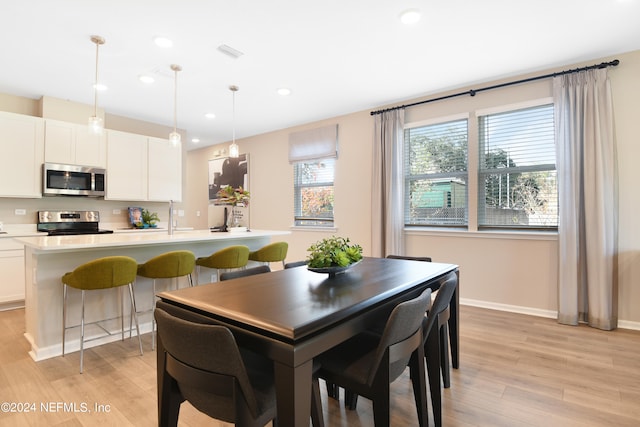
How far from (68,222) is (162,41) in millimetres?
3163

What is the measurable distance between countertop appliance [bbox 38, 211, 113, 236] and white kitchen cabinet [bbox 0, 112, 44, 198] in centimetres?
39

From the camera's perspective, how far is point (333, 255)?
1.87 meters

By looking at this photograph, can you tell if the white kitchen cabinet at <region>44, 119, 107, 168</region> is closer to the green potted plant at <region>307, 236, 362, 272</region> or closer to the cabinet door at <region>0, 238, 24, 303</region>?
the cabinet door at <region>0, 238, 24, 303</region>

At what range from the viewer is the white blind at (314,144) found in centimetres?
529

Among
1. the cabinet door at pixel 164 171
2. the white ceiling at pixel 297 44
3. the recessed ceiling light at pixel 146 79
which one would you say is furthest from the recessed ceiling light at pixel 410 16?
the cabinet door at pixel 164 171

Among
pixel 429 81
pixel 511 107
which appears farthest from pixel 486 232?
pixel 429 81

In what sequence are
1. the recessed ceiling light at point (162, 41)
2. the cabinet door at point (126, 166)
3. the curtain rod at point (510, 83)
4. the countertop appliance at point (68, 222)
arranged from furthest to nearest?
the cabinet door at point (126, 166)
the countertop appliance at point (68, 222)
the curtain rod at point (510, 83)
the recessed ceiling light at point (162, 41)

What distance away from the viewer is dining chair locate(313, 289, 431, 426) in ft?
4.25

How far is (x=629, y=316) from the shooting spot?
3219 mm

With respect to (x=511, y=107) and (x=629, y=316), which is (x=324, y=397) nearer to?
(x=629, y=316)

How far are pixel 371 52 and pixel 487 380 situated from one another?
294cm

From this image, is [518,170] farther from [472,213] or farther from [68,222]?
[68,222]

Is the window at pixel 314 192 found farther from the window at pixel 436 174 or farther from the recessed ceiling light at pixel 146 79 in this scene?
the recessed ceiling light at pixel 146 79

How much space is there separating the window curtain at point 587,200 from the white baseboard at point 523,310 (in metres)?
0.12
